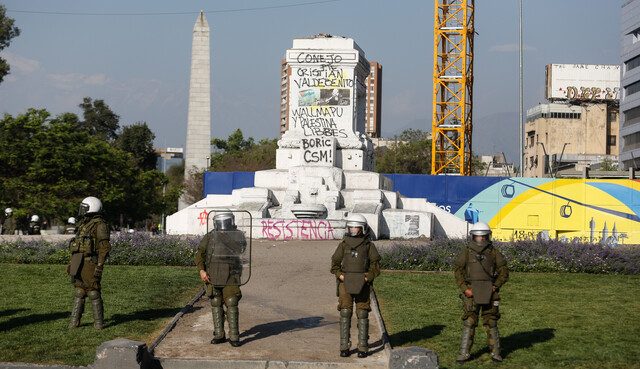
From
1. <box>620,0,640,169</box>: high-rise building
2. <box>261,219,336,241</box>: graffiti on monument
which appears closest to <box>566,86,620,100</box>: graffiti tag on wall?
<box>620,0,640,169</box>: high-rise building

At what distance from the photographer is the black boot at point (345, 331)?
13.4m

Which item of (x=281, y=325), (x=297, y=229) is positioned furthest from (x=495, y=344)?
(x=297, y=229)

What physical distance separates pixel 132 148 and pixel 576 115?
56.7m

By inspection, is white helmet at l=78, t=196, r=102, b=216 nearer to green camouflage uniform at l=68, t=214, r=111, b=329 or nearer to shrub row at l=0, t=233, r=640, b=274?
green camouflage uniform at l=68, t=214, r=111, b=329

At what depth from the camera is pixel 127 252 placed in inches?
1006

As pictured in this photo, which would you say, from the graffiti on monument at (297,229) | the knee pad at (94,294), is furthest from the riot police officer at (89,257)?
the graffiti on monument at (297,229)

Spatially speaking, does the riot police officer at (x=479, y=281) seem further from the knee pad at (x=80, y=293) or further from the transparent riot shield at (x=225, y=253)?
the knee pad at (x=80, y=293)

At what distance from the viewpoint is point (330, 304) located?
735 inches

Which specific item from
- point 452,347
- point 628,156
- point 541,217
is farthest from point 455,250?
point 628,156

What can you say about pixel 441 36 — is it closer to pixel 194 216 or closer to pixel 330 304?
pixel 194 216

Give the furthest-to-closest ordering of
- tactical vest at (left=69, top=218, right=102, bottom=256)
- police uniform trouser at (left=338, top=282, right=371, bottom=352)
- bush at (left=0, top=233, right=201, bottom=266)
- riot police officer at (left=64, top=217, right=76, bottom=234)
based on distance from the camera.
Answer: bush at (left=0, top=233, right=201, bottom=266)
riot police officer at (left=64, top=217, right=76, bottom=234)
tactical vest at (left=69, top=218, right=102, bottom=256)
police uniform trouser at (left=338, top=282, right=371, bottom=352)

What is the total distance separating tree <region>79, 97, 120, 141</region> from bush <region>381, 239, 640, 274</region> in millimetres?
82337

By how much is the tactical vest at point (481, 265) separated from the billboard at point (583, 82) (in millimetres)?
112332

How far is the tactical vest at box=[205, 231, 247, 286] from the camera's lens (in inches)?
555
